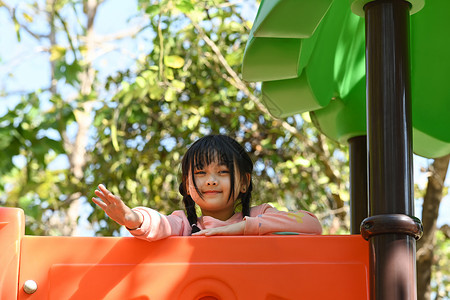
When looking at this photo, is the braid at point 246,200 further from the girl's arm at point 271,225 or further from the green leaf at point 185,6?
the green leaf at point 185,6

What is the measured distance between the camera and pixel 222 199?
6.99ft

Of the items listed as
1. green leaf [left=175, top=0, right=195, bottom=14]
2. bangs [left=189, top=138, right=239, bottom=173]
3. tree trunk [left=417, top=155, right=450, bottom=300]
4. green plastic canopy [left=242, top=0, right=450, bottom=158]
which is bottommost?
tree trunk [left=417, top=155, right=450, bottom=300]

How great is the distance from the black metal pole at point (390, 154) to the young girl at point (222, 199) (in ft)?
1.24

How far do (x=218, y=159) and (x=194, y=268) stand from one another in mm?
562

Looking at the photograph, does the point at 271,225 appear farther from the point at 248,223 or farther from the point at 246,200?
the point at 246,200

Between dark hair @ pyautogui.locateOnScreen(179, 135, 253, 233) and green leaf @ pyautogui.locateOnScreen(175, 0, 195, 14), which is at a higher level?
green leaf @ pyautogui.locateOnScreen(175, 0, 195, 14)

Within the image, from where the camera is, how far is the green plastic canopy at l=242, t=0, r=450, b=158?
222 cm

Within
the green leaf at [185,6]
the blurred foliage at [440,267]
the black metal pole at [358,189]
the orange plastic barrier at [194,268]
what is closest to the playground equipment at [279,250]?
the orange plastic barrier at [194,268]

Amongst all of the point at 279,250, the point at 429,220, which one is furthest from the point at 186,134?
the point at 279,250

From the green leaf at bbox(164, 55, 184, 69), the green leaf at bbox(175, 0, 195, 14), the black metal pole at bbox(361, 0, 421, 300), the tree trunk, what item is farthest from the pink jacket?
the tree trunk

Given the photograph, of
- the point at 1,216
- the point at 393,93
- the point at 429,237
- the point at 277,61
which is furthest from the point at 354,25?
the point at 429,237

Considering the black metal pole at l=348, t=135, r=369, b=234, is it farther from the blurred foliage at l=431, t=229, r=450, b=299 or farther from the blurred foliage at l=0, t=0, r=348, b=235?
the blurred foliage at l=431, t=229, r=450, b=299

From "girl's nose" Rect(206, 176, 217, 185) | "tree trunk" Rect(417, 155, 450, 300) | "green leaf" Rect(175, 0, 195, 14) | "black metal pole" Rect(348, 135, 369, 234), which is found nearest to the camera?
"girl's nose" Rect(206, 176, 217, 185)

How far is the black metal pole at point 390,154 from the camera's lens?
4.84 ft
